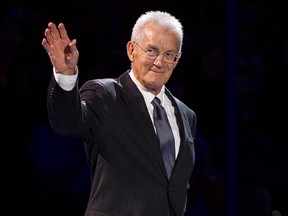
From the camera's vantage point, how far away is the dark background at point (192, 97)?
8.71 feet

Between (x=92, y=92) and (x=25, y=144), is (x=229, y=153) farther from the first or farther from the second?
(x=92, y=92)

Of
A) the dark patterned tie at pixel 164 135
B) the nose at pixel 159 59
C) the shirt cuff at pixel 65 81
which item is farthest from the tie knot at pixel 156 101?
the shirt cuff at pixel 65 81

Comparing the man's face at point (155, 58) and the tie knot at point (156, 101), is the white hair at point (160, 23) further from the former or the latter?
the tie knot at point (156, 101)

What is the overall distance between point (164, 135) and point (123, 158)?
145 mm

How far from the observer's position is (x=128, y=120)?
5.99 feet

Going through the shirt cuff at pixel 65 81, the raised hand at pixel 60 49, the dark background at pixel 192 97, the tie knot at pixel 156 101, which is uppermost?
the raised hand at pixel 60 49

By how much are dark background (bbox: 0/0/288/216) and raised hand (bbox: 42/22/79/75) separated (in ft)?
3.47

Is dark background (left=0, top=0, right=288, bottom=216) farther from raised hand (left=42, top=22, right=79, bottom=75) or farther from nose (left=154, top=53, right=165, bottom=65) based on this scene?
raised hand (left=42, top=22, right=79, bottom=75)

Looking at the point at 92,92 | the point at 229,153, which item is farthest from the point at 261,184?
the point at 92,92

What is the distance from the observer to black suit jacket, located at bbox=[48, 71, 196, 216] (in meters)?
1.78

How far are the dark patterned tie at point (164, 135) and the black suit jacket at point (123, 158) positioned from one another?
0.02 meters

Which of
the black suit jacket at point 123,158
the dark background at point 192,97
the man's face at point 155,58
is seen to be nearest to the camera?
the black suit jacket at point 123,158

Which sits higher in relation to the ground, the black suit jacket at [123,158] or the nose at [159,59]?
the nose at [159,59]

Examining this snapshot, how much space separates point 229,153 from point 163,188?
973mm
